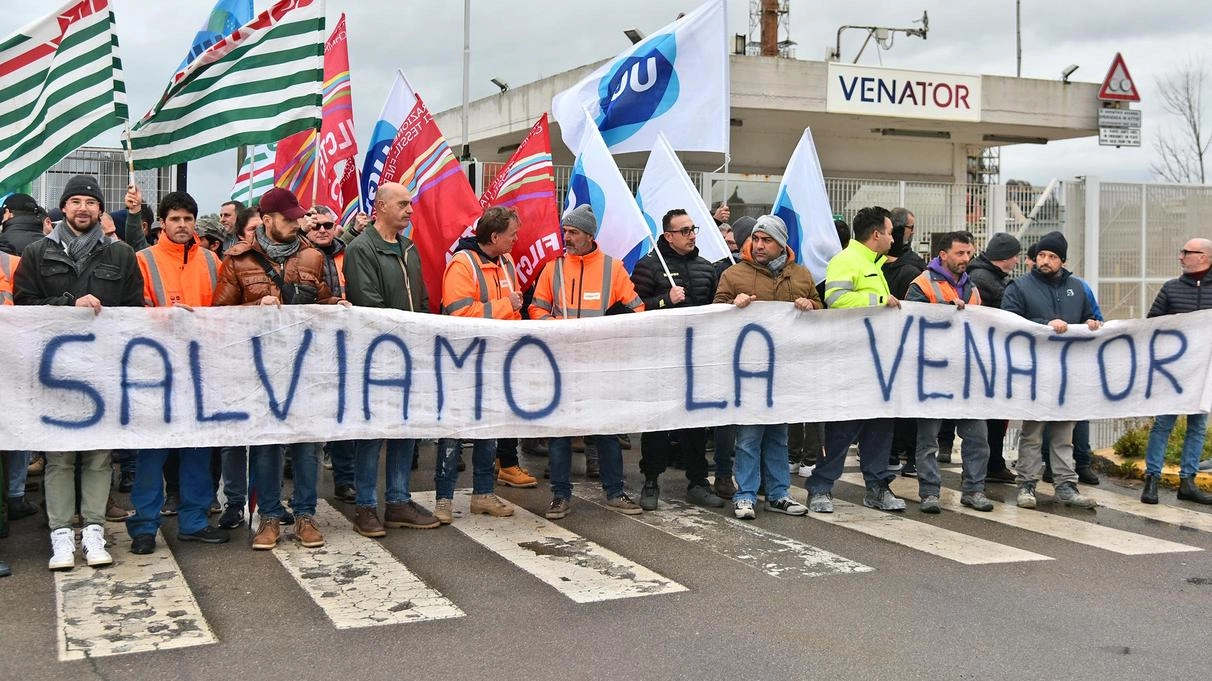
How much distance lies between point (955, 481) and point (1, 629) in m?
6.92

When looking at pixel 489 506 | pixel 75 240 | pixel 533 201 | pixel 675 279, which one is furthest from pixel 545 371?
pixel 75 240

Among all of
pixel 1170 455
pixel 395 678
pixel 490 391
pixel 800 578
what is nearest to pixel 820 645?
pixel 800 578

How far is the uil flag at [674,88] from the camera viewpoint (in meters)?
9.55

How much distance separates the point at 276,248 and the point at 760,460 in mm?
3434

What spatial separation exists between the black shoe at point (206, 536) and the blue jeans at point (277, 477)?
0.28 metres

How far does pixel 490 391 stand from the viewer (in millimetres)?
7230

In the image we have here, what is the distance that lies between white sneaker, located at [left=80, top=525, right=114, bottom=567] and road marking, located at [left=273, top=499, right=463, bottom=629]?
2.87 ft

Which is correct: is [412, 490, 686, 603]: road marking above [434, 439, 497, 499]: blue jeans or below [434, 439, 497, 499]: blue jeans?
below

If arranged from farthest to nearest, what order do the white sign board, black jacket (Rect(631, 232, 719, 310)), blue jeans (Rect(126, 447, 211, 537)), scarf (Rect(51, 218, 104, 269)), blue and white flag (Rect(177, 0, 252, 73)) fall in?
the white sign board < blue and white flag (Rect(177, 0, 252, 73)) < black jacket (Rect(631, 232, 719, 310)) < blue jeans (Rect(126, 447, 211, 537)) < scarf (Rect(51, 218, 104, 269))

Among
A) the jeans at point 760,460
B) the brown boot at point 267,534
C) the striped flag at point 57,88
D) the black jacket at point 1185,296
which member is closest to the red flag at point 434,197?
the striped flag at point 57,88

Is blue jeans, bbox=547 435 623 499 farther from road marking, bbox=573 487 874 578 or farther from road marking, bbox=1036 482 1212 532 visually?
road marking, bbox=1036 482 1212 532

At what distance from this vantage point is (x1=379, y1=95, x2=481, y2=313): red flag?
8.56m

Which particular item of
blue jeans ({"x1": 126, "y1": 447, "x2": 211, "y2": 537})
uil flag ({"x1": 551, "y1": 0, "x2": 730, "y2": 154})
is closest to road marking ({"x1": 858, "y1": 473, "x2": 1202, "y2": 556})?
uil flag ({"x1": 551, "y1": 0, "x2": 730, "y2": 154})

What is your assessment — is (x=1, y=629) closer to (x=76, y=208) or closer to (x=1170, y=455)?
(x=76, y=208)
